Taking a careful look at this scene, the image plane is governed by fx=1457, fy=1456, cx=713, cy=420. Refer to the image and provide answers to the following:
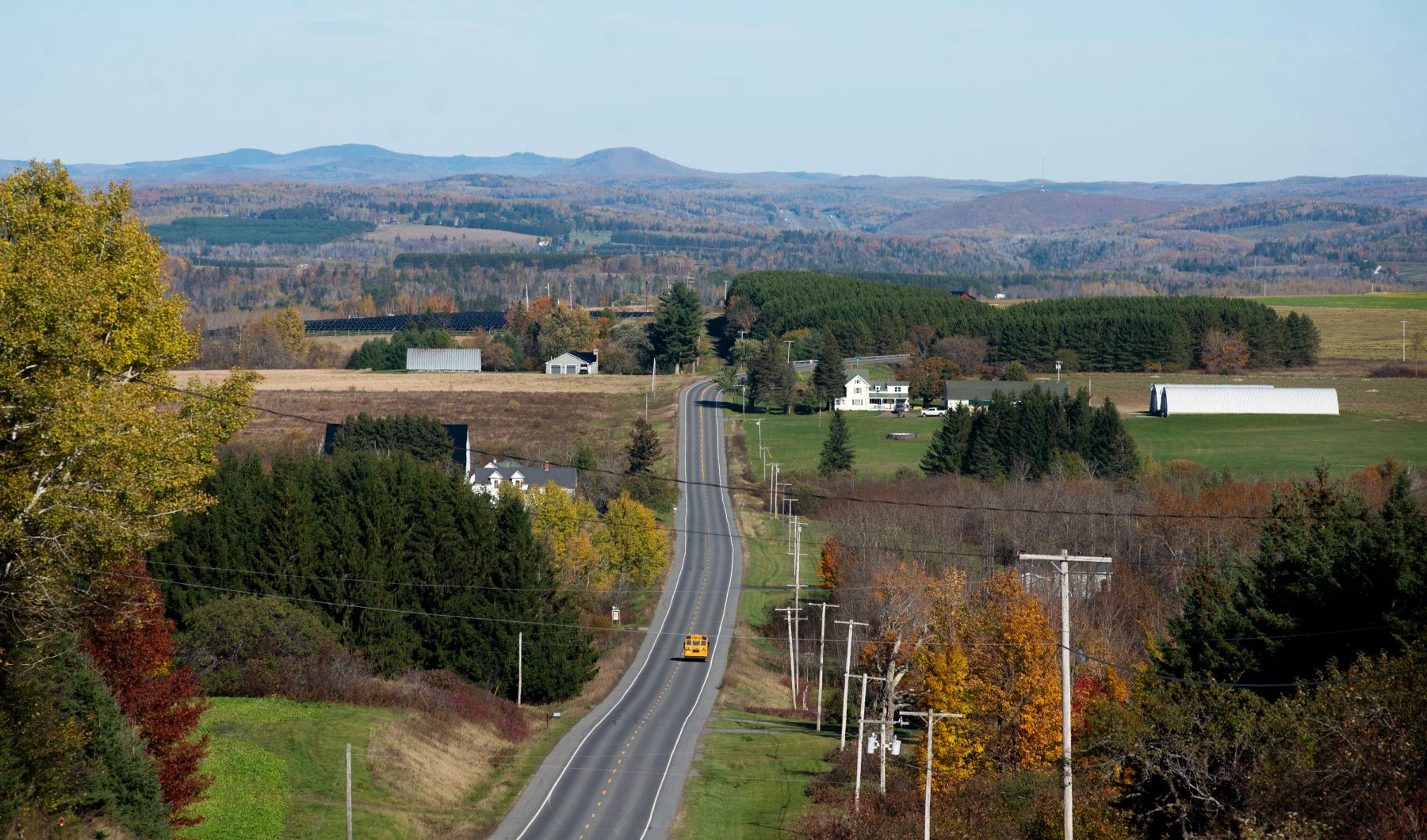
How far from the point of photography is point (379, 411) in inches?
5728

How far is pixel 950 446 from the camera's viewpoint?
127750 millimetres

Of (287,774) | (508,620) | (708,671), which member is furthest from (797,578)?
(287,774)

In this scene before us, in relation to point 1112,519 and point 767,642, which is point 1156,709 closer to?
point 767,642

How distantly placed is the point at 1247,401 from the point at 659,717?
96.7 meters

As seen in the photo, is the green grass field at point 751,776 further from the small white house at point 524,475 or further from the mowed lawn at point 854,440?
the mowed lawn at point 854,440

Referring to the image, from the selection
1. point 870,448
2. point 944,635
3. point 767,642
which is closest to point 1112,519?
point 767,642

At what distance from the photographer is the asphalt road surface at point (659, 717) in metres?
46.9

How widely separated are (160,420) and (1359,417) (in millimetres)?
128950

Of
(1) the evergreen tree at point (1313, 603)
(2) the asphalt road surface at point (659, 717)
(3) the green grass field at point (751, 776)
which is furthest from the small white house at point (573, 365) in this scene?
(1) the evergreen tree at point (1313, 603)

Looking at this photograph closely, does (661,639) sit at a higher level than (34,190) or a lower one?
lower

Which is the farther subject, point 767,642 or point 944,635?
point 767,642

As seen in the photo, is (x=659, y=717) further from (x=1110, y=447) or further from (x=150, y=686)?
(x=1110, y=447)

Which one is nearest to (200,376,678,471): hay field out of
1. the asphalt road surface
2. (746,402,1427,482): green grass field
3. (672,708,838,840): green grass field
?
the asphalt road surface

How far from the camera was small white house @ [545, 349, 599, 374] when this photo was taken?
603 ft
